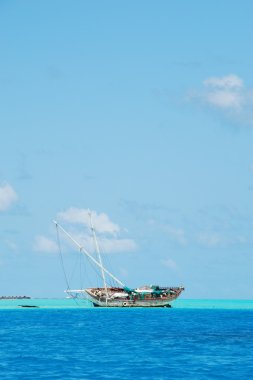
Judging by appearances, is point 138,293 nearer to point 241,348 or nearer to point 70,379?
point 241,348

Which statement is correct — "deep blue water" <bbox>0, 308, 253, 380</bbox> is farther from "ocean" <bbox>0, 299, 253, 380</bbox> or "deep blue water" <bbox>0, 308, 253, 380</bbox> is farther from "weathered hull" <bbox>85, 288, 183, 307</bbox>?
"weathered hull" <bbox>85, 288, 183, 307</bbox>

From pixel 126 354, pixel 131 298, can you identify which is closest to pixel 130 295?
pixel 131 298

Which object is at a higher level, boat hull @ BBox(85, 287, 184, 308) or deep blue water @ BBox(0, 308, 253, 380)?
boat hull @ BBox(85, 287, 184, 308)

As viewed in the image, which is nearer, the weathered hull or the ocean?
the ocean

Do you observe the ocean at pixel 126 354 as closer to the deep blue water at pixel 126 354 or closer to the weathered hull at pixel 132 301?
the deep blue water at pixel 126 354

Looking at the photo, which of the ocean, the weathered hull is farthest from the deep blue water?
the weathered hull

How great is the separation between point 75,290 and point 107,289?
8.12 meters

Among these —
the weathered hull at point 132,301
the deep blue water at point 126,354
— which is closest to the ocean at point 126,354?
the deep blue water at point 126,354

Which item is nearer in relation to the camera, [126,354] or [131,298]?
[126,354]

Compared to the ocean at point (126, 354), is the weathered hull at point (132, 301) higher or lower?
higher

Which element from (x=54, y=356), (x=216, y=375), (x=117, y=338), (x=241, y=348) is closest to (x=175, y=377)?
(x=216, y=375)

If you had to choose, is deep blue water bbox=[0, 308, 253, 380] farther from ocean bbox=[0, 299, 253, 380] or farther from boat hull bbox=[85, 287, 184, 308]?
boat hull bbox=[85, 287, 184, 308]

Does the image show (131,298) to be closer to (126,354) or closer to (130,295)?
(130,295)

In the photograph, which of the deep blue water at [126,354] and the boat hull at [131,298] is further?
the boat hull at [131,298]
